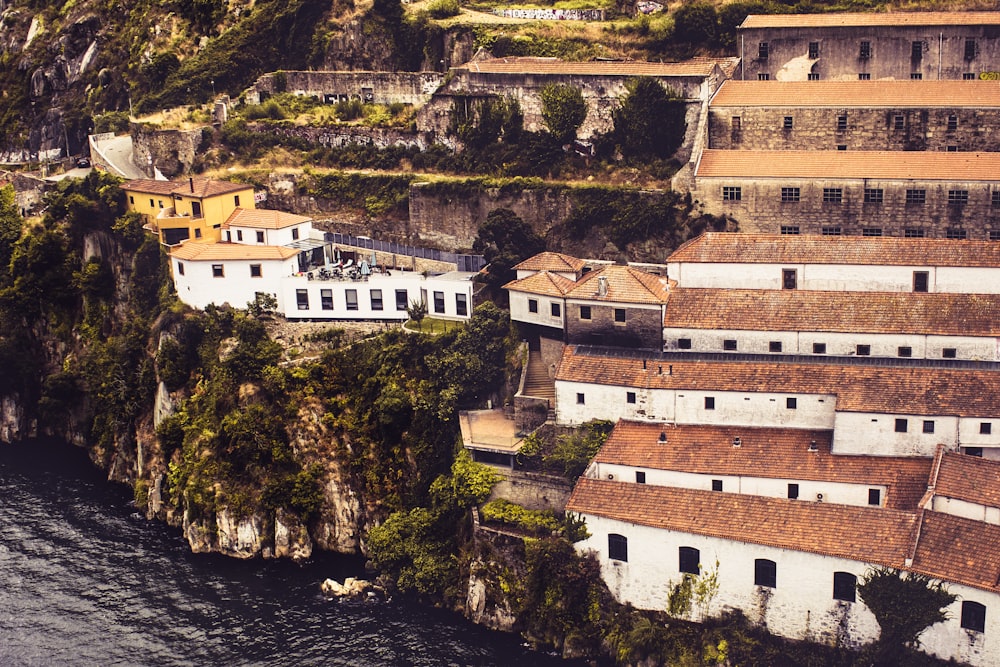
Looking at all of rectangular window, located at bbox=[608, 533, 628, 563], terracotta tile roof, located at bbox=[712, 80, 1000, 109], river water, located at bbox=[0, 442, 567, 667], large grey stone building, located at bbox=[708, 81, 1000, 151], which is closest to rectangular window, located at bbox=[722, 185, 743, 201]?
large grey stone building, located at bbox=[708, 81, 1000, 151]

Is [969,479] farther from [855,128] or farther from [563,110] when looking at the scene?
[563,110]

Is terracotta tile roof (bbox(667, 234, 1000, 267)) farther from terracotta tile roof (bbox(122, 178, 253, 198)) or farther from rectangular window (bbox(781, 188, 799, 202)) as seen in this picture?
terracotta tile roof (bbox(122, 178, 253, 198))

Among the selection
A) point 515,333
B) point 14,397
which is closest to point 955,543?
point 515,333

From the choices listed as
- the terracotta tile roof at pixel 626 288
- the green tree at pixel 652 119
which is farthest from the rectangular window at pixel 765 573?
the green tree at pixel 652 119

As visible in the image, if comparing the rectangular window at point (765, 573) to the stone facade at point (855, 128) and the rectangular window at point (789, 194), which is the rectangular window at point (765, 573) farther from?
the stone facade at point (855, 128)

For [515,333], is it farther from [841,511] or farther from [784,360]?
[841,511]

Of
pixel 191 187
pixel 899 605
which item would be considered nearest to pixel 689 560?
pixel 899 605
